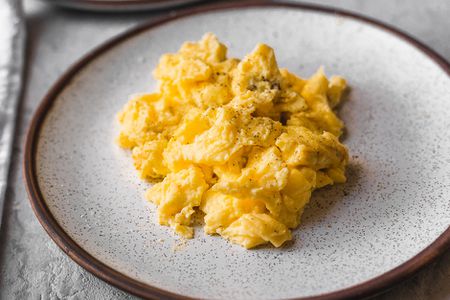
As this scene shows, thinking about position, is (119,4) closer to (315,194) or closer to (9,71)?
(9,71)

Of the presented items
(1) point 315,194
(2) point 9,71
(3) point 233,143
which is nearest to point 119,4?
(2) point 9,71

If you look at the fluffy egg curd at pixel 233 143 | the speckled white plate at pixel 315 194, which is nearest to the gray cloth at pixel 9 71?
the speckled white plate at pixel 315 194

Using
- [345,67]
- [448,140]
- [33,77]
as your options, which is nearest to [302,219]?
[448,140]

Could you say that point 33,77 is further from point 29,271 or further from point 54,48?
point 29,271

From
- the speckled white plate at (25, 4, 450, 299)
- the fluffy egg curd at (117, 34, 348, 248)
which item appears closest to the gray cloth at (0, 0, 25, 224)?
the speckled white plate at (25, 4, 450, 299)

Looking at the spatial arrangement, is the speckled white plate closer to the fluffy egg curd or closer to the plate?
the fluffy egg curd

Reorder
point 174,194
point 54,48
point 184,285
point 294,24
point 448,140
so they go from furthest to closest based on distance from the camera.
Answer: point 54,48 < point 294,24 < point 448,140 < point 174,194 < point 184,285
